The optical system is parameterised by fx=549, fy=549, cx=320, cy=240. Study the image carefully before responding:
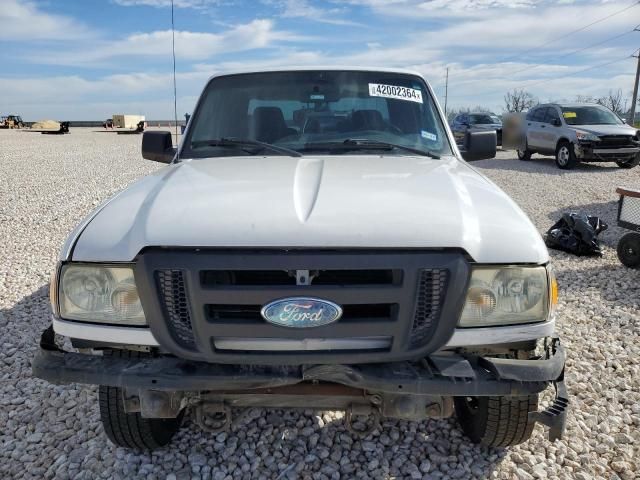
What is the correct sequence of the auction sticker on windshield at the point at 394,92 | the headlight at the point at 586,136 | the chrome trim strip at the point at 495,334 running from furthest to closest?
the headlight at the point at 586,136
the auction sticker on windshield at the point at 394,92
the chrome trim strip at the point at 495,334

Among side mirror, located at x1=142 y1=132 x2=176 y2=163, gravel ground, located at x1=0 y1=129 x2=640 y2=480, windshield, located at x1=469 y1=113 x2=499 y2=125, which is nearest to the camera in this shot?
gravel ground, located at x1=0 y1=129 x2=640 y2=480

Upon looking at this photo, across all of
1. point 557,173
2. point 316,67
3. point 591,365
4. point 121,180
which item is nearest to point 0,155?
point 121,180

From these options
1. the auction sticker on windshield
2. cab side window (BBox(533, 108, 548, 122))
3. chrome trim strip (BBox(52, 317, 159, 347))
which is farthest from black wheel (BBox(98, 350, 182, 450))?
cab side window (BBox(533, 108, 548, 122))

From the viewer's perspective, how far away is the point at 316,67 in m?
3.83

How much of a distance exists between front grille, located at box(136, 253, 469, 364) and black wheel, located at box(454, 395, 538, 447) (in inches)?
26.4

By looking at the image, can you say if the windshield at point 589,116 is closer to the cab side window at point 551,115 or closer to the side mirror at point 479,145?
the cab side window at point 551,115

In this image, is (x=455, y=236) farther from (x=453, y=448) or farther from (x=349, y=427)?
(x=453, y=448)

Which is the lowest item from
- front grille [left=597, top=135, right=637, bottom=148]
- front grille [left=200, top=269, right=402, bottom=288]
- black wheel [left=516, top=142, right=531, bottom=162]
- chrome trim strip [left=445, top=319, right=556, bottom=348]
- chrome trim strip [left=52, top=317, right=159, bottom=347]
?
chrome trim strip [left=52, top=317, right=159, bottom=347]

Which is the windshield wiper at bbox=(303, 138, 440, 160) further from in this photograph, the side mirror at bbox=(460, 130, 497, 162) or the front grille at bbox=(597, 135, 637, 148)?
the front grille at bbox=(597, 135, 637, 148)

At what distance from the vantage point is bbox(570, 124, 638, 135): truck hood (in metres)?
14.7

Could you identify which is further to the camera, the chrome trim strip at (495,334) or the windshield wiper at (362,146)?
the windshield wiper at (362,146)

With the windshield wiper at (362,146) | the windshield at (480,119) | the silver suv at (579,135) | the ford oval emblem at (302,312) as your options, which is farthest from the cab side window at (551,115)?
the ford oval emblem at (302,312)

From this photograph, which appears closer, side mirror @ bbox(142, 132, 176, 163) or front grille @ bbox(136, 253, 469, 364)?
front grille @ bbox(136, 253, 469, 364)

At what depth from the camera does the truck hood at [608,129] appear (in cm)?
1471
